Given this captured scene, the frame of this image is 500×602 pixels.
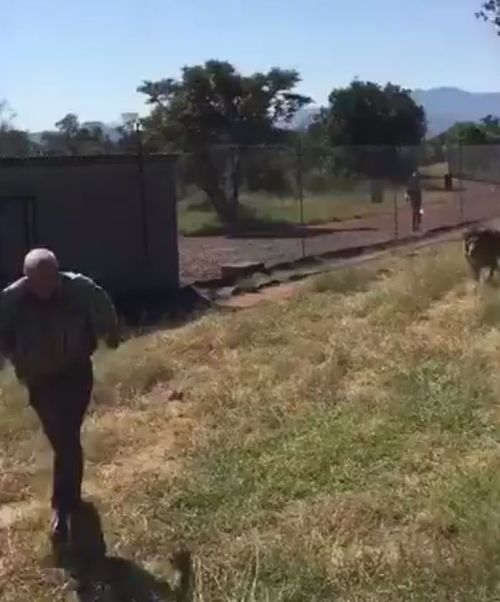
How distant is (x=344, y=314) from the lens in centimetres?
1430

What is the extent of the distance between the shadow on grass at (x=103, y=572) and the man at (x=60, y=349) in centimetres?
12

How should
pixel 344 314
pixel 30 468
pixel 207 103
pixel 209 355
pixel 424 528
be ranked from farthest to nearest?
pixel 207 103 → pixel 344 314 → pixel 209 355 → pixel 30 468 → pixel 424 528

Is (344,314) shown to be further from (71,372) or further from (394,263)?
(71,372)

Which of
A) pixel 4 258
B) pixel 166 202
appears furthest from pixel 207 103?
Result: pixel 4 258

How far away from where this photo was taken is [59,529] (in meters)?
6.91

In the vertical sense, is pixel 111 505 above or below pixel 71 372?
below

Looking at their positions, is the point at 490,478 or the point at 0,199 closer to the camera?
the point at 490,478

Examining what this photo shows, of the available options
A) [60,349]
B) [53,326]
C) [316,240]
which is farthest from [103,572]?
[316,240]

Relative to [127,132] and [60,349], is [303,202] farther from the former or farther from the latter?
[60,349]

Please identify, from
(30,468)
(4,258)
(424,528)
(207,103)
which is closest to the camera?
(424,528)

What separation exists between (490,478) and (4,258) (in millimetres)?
11812

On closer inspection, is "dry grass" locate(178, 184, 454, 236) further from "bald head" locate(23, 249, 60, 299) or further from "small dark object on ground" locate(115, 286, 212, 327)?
"bald head" locate(23, 249, 60, 299)

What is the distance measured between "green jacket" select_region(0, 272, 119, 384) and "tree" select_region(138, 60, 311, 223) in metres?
32.3

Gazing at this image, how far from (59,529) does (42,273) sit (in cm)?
143
